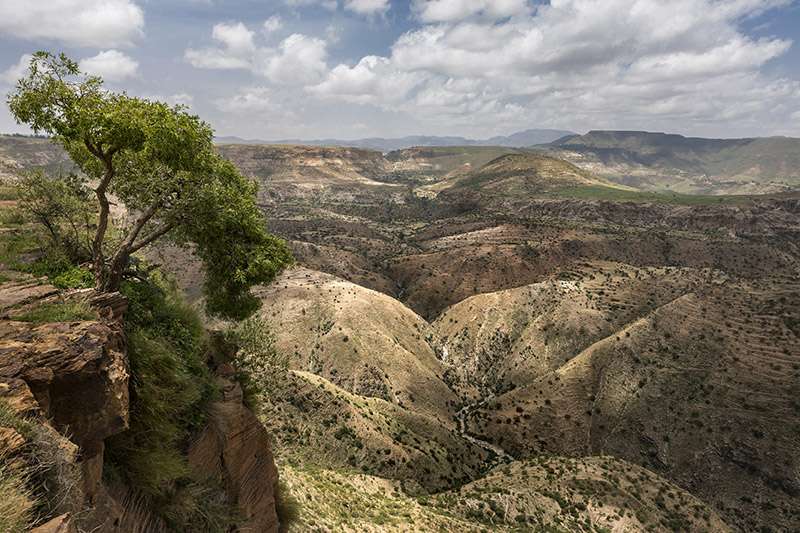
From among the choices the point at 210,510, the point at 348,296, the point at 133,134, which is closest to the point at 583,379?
the point at 348,296

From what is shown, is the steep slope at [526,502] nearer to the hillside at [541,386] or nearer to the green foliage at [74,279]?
the hillside at [541,386]

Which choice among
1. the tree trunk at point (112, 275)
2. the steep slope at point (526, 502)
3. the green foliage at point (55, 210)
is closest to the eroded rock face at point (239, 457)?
the tree trunk at point (112, 275)

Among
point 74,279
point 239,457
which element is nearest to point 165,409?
point 74,279

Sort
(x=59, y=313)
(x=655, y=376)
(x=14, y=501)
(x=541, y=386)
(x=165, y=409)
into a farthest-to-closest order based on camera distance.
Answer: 1. (x=541, y=386)
2. (x=655, y=376)
3. (x=165, y=409)
4. (x=59, y=313)
5. (x=14, y=501)

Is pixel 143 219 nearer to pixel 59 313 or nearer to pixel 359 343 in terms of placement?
pixel 59 313

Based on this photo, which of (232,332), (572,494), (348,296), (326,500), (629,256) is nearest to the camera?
(232,332)

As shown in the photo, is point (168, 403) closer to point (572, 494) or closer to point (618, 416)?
point (572, 494)

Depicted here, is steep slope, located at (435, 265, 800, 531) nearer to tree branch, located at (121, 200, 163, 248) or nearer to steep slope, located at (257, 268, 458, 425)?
steep slope, located at (257, 268, 458, 425)
